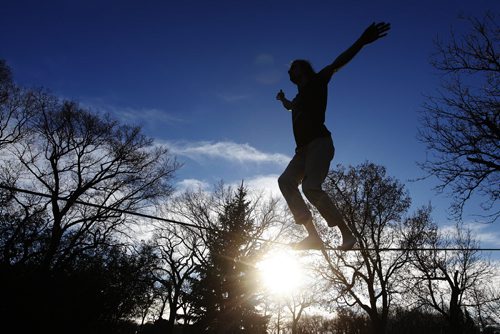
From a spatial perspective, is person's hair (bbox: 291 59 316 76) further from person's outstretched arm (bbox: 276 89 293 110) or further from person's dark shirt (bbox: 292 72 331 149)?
person's outstretched arm (bbox: 276 89 293 110)

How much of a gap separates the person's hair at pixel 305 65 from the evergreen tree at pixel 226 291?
15.1 metres

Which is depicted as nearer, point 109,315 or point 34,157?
point 109,315

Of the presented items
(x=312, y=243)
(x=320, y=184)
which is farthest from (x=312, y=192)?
(x=312, y=243)

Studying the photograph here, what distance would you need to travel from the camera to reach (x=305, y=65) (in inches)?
136

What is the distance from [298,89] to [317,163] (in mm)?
921

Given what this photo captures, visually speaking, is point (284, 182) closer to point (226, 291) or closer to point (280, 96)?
point (280, 96)

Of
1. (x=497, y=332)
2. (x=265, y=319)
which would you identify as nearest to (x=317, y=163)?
(x=265, y=319)

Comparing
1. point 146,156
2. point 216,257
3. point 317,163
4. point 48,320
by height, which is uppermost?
point 146,156

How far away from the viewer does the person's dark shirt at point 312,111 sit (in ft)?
10.4

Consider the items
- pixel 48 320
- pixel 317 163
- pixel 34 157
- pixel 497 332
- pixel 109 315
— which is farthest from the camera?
pixel 497 332

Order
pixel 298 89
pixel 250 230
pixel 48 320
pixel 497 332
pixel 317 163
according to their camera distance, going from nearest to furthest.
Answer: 1. pixel 317 163
2. pixel 298 89
3. pixel 48 320
4. pixel 250 230
5. pixel 497 332

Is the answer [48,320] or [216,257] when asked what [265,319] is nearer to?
[216,257]

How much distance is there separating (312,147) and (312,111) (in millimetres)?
388

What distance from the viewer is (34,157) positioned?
1639 centimetres
